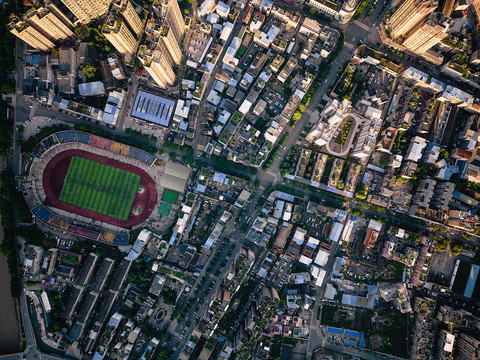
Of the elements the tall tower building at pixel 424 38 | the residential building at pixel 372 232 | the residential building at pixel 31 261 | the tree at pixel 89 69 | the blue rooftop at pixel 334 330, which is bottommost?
the residential building at pixel 31 261

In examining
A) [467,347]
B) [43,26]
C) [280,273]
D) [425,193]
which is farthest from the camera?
[280,273]

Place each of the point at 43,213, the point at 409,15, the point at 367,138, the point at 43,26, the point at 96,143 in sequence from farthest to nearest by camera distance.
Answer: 1. the point at 96,143
2. the point at 43,213
3. the point at 367,138
4. the point at 409,15
5. the point at 43,26

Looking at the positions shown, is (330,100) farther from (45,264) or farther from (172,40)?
(45,264)

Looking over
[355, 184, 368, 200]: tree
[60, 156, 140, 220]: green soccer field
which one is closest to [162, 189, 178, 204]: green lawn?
[60, 156, 140, 220]: green soccer field

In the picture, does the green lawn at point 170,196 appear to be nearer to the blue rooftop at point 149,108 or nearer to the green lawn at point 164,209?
the green lawn at point 164,209

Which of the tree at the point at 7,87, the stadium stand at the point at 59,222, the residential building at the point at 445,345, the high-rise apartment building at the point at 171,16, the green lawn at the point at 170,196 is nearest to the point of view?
the high-rise apartment building at the point at 171,16

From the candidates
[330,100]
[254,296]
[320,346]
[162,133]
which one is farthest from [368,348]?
[162,133]

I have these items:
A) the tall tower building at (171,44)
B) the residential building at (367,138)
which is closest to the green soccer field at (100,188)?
the tall tower building at (171,44)

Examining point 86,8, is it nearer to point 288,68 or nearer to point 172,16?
point 172,16

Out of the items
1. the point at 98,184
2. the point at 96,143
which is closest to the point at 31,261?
the point at 98,184
